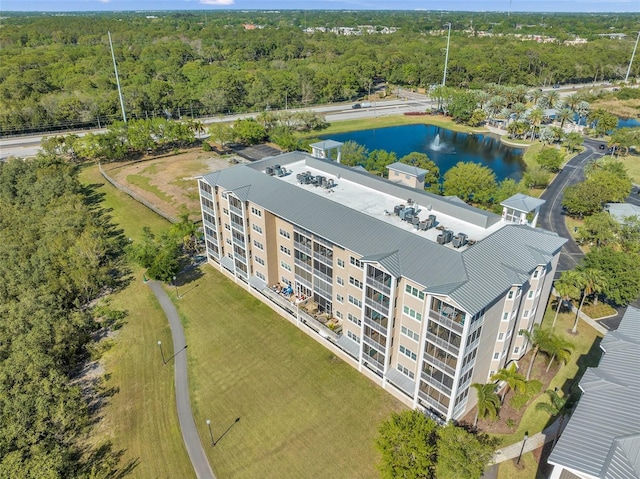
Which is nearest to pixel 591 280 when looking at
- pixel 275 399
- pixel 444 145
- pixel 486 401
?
pixel 486 401

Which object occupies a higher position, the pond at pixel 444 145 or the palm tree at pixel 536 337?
the palm tree at pixel 536 337

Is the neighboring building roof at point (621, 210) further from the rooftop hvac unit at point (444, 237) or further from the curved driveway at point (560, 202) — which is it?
the rooftop hvac unit at point (444, 237)

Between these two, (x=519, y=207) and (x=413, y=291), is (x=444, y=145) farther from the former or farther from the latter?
(x=413, y=291)

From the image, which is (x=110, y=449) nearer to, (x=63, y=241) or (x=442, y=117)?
(x=63, y=241)

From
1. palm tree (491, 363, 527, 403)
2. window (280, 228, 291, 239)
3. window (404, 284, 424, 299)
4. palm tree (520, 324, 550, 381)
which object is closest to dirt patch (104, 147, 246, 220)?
window (280, 228, 291, 239)

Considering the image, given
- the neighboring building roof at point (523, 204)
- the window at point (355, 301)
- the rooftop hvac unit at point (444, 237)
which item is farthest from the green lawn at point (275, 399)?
the neighboring building roof at point (523, 204)

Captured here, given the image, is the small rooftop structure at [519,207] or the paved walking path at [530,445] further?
the small rooftop structure at [519,207]

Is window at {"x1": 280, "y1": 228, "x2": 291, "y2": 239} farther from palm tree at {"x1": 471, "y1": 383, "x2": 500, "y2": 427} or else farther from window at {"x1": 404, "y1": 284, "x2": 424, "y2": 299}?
palm tree at {"x1": 471, "y1": 383, "x2": 500, "y2": 427}
